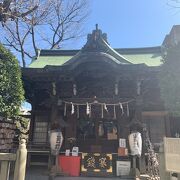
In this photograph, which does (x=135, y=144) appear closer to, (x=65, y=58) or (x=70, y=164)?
(x=70, y=164)

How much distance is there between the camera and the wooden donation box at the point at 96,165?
1042 centimetres

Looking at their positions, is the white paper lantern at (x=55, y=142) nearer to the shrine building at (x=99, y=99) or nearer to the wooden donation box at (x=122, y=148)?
the shrine building at (x=99, y=99)

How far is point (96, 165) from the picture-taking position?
10.7m

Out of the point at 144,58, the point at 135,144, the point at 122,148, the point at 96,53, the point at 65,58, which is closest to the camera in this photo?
the point at 135,144

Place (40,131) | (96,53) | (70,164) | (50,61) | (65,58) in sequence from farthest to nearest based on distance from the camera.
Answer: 1. (65,58)
2. (50,61)
3. (40,131)
4. (96,53)
5. (70,164)

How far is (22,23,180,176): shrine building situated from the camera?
1152cm

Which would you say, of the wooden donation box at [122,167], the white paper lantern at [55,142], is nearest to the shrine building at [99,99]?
the wooden donation box at [122,167]

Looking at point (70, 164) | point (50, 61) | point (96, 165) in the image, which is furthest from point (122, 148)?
point (50, 61)

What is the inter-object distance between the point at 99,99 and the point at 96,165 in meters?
3.09

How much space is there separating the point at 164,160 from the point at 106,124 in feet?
24.8

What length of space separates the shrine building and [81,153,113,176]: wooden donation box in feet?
1.47

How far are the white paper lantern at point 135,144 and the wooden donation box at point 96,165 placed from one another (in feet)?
3.58

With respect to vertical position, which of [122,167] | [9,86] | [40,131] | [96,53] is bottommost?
[122,167]

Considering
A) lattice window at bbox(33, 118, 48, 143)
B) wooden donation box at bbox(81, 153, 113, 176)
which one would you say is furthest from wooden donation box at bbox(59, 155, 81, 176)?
lattice window at bbox(33, 118, 48, 143)
